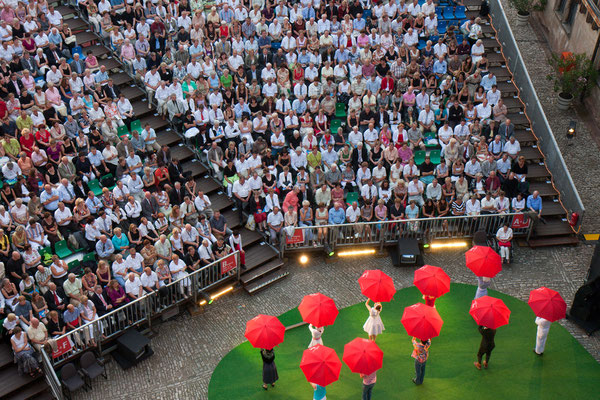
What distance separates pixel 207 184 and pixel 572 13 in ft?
51.1

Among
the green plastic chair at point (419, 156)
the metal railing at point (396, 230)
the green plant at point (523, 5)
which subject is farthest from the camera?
the green plant at point (523, 5)

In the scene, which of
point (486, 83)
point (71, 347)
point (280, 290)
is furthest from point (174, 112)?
point (486, 83)

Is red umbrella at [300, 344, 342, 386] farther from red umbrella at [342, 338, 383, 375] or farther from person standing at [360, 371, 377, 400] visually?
person standing at [360, 371, 377, 400]

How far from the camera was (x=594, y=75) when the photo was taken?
27.9m

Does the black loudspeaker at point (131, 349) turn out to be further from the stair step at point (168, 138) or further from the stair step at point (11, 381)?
the stair step at point (168, 138)

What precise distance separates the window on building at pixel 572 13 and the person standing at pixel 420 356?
16.4 m

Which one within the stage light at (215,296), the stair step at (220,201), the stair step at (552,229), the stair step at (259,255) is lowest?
the stair step at (552,229)

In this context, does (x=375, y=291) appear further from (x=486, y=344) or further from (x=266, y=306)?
(x=266, y=306)

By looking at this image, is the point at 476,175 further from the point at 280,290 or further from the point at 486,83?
the point at 280,290

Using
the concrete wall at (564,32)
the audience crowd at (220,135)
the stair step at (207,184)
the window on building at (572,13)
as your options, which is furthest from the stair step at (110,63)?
the window on building at (572,13)

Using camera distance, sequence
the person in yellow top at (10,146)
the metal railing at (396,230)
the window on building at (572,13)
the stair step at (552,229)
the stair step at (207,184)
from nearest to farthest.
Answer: the person in yellow top at (10,146)
the metal railing at (396,230)
the stair step at (552,229)
the stair step at (207,184)
the window on building at (572,13)

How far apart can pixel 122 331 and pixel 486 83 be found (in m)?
14.7

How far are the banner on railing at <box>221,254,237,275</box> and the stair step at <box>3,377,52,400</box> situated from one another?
17.5 ft

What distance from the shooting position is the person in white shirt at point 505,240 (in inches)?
898
